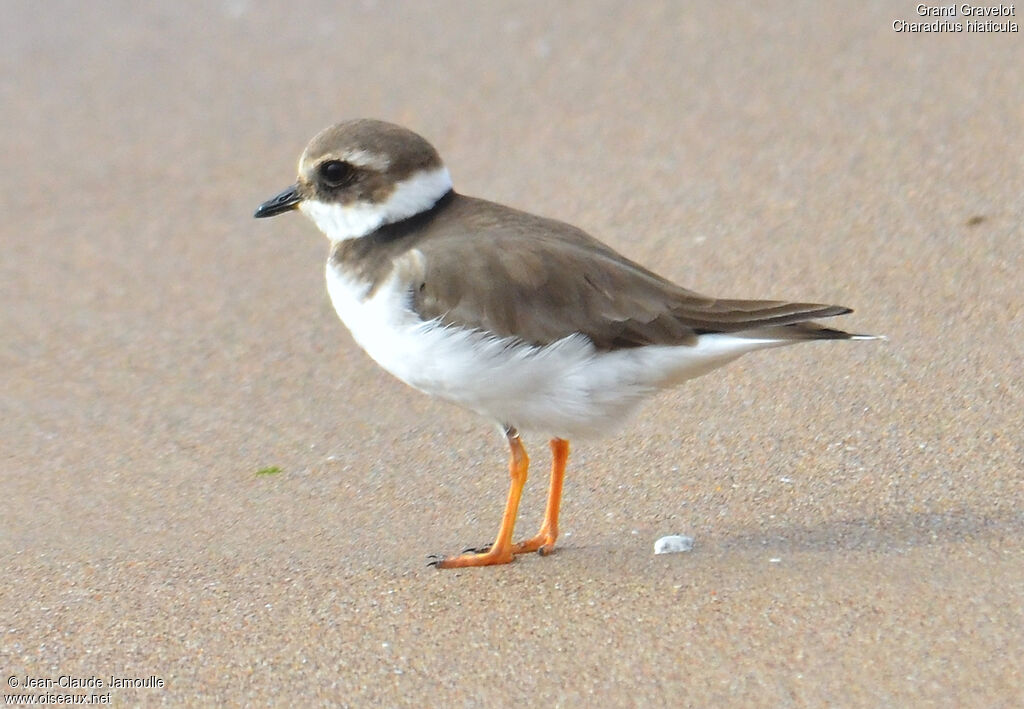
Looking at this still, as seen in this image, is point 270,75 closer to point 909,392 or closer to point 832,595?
point 909,392

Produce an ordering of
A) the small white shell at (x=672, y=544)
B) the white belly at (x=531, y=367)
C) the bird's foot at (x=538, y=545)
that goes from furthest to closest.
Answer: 1. the bird's foot at (x=538, y=545)
2. the small white shell at (x=672, y=544)
3. the white belly at (x=531, y=367)

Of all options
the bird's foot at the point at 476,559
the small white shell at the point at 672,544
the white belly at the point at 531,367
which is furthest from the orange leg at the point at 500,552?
the small white shell at the point at 672,544

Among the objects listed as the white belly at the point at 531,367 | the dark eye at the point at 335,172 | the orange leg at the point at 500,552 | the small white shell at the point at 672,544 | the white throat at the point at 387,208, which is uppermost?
the dark eye at the point at 335,172

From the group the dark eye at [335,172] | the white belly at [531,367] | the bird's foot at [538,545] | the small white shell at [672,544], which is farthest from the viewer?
the dark eye at [335,172]

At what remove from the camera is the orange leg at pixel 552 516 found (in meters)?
4.71

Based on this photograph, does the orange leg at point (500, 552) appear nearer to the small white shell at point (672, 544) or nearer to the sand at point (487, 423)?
the sand at point (487, 423)

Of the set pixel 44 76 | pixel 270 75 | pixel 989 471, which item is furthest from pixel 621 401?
pixel 44 76

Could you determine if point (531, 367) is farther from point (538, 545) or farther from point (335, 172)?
point (335, 172)

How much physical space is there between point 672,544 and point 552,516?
1.50 ft

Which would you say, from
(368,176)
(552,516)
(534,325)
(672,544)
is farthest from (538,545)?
(368,176)

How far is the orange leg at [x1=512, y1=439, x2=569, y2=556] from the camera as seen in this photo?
4715 mm

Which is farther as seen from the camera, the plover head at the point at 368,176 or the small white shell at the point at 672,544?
the plover head at the point at 368,176

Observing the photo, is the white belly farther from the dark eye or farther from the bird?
the dark eye

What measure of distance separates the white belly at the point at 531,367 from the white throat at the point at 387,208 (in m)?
0.36
